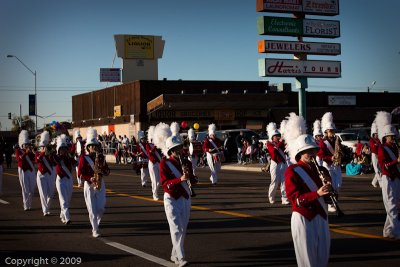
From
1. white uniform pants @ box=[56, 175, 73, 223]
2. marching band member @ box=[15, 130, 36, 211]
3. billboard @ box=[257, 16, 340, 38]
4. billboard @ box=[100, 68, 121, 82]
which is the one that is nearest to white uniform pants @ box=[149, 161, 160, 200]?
marching band member @ box=[15, 130, 36, 211]

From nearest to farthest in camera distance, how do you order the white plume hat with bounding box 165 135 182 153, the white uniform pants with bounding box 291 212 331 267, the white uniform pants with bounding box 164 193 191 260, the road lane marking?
1. the white uniform pants with bounding box 291 212 331 267
2. the white uniform pants with bounding box 164 193 191 260
3. the road lane marking
4. the white plume hat with bounding box 165 135 182 153

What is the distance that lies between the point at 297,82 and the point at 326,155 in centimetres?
2193

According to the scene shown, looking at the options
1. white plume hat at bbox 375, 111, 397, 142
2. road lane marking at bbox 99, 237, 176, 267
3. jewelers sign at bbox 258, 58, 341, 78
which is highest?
jewelers sign at bbox 258, 58, 341, 78

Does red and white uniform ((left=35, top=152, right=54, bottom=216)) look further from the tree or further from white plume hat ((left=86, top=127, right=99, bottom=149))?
the tree

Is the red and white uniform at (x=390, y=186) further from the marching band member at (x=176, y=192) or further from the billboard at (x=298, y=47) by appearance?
the billboard at (x=298, y=47)

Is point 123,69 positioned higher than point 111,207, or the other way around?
point 123,69

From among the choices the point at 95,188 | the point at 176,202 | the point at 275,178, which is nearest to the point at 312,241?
the point at 176,202

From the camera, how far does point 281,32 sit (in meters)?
34.2

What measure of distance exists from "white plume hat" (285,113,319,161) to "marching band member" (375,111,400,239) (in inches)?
146

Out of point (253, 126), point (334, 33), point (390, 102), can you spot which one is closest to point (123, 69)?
point (253, 126)

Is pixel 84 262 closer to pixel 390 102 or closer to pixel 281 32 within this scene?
pixel 281 32

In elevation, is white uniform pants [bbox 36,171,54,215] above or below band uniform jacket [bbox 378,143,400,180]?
below

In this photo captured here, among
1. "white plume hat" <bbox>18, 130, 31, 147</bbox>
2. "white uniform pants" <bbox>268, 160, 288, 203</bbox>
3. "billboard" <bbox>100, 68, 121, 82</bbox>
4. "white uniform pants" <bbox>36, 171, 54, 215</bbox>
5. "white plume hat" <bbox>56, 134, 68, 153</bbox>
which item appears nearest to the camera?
"white plume hat" <bbox>56, 134, 68, 153</bbox>

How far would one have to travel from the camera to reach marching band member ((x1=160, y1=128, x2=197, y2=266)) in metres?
8.44
